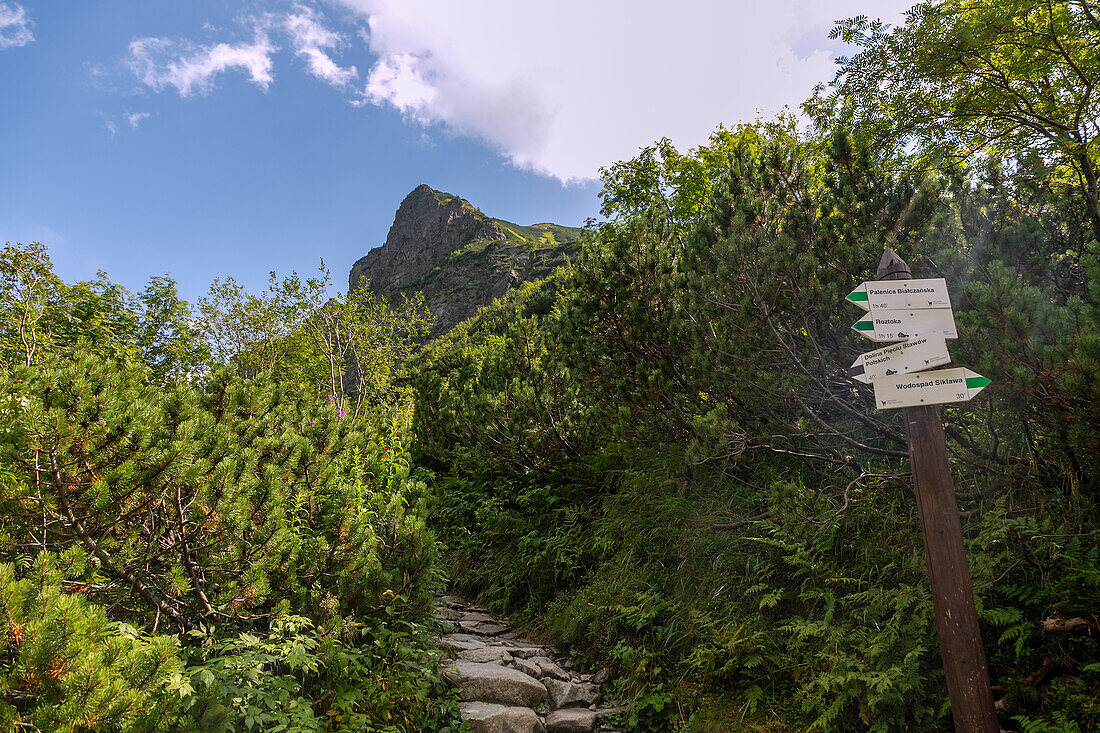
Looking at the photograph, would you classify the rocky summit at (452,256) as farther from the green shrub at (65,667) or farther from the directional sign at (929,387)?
the green shrub at (65,667)

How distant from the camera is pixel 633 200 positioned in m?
16.7

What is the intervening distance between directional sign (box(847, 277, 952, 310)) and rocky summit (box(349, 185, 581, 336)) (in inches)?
2103

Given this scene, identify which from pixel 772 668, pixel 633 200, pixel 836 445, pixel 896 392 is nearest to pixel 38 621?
pixel 896 392

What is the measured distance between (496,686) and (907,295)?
3.87 metres

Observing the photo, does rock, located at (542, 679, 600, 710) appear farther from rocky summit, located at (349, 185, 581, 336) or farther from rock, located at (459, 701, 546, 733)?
rocky summit, located at (349, 185, 581, 336)

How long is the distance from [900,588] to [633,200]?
48.8 feet

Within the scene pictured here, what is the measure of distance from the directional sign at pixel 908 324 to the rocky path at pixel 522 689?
10.8 feet

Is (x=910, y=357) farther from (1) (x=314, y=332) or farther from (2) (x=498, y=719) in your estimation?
(1) (x=314, y=332)

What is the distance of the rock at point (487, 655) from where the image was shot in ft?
14.8

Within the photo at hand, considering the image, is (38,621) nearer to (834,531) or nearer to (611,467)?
(834,531)

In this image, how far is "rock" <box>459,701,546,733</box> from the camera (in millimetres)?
3486

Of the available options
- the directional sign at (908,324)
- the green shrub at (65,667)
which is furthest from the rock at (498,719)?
the directional sign at (908,324)

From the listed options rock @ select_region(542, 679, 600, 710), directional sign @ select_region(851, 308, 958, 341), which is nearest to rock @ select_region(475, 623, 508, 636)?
rock @ select_region(542, 679, 600, 710)

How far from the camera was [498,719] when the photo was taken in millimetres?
3553
